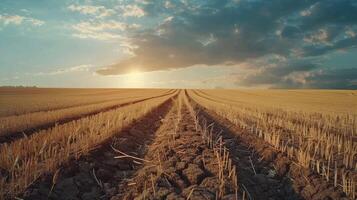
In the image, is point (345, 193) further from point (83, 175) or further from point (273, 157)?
point (83, 175)

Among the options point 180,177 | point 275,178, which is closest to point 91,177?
point 180,177

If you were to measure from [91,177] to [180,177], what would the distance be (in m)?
2.16

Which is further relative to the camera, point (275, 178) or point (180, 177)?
point (275, 178)

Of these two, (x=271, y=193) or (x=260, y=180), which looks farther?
(x=260, y=180)

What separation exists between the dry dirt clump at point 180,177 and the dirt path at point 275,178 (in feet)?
2.10

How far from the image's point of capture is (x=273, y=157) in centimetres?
1016

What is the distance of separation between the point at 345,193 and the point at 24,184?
6104 mm

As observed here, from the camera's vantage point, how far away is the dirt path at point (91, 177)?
23.4 feet

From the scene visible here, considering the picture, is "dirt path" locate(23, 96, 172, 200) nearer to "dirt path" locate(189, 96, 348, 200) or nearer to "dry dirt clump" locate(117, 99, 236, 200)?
"dry dirt clump" locate(117, 99, 236, 200)

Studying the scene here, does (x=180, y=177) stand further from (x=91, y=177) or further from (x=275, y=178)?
(x=275, y=178)

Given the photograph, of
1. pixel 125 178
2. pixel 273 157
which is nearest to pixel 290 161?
pixel 273 157

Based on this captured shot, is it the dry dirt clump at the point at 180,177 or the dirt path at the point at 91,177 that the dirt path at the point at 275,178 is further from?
the dirt path at the point at 91,177

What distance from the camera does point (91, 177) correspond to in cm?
852

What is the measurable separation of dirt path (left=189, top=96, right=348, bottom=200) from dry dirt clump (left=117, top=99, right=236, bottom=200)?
64 cm
